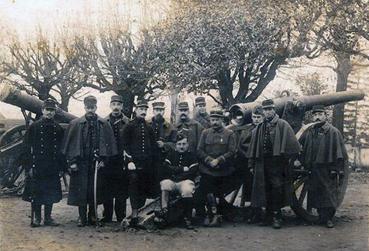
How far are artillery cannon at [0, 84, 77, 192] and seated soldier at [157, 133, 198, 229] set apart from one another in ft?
10.9

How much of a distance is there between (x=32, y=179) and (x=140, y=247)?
225 cm

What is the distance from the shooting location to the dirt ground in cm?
622

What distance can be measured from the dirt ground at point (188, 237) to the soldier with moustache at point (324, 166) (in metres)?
0.34

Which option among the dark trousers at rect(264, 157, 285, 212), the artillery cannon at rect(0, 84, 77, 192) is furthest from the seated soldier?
the artillery cannon at rect(0, 84, 77, 192)

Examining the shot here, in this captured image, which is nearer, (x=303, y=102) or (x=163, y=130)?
(x=163, y=130)

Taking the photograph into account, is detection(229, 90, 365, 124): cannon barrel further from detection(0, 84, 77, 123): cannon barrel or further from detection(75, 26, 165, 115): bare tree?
detection(75, 26, 165, 115): bare tree

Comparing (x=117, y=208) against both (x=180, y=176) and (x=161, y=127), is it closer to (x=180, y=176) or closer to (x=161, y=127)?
(x=180, y=176)

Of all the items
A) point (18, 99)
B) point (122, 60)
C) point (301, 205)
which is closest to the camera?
point (301, 205)

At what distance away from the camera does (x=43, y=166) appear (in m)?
7.50

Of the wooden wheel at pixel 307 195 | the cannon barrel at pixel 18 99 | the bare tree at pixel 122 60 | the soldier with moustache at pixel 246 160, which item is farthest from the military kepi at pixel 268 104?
the bare tree at pixel 122 60

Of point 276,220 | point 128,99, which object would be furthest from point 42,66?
point 276,220

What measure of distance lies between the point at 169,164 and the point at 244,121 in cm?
167

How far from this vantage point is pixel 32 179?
7.45 meters

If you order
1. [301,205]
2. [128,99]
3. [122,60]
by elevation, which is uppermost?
[122,60]
